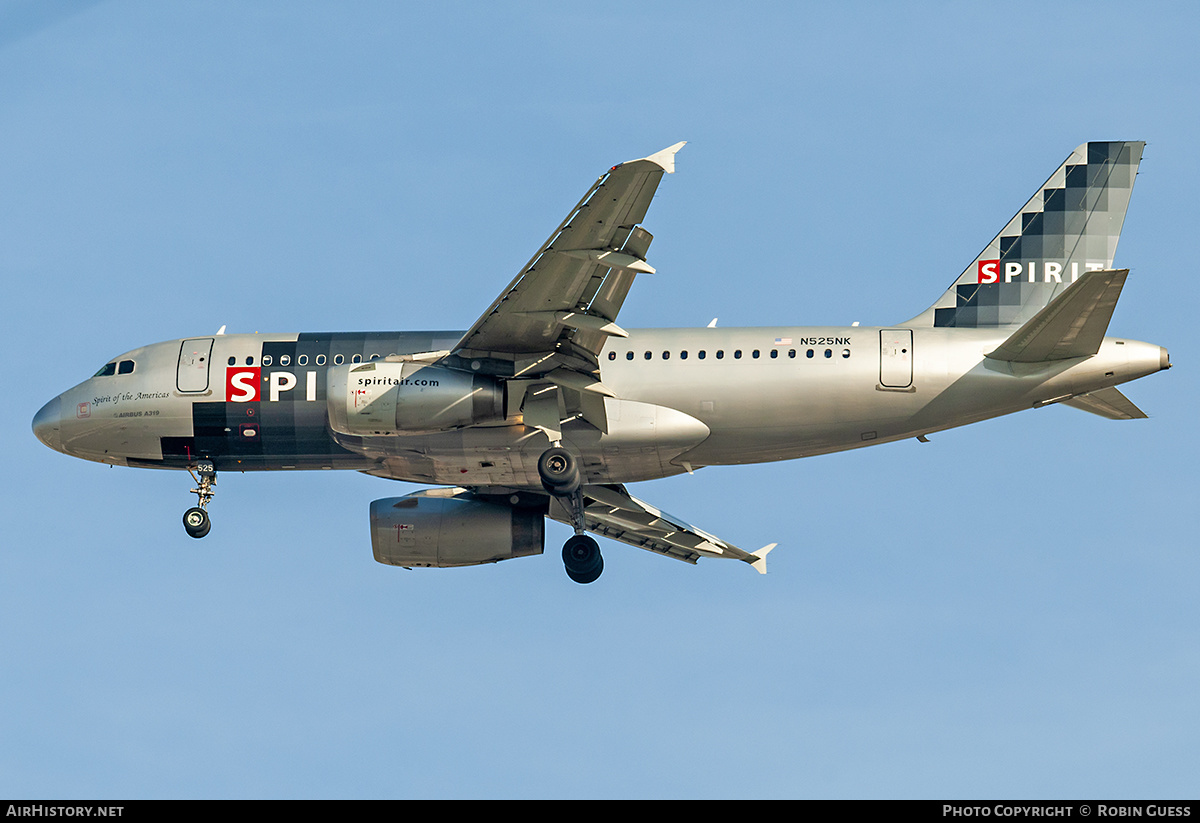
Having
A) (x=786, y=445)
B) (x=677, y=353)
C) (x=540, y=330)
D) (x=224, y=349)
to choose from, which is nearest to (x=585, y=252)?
(x=540, y=330)

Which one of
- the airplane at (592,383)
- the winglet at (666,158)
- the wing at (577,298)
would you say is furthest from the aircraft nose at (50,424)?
the winglet at (666,158)

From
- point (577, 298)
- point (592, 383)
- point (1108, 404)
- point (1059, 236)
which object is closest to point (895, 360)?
point (1108, 404)

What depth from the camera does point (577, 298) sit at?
1186 inches

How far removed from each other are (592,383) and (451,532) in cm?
715

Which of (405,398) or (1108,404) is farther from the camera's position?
(1108,404)

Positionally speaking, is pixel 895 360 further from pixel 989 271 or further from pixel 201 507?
pixel 201 507

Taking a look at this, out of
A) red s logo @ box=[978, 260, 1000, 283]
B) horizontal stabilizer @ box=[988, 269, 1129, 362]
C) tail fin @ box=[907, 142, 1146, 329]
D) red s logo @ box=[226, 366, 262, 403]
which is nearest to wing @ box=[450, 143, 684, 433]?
red s logo @ box=[226, 366, 262, 403]

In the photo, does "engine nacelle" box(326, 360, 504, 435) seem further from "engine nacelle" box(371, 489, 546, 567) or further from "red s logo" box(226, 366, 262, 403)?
"engine nacelle" box(371, 489, 546, 567)

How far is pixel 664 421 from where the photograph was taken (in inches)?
1268

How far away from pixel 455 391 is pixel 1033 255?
1369 cm

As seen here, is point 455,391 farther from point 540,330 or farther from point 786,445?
point 786,445

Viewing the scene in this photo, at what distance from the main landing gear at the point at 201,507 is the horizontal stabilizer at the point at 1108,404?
19.0m

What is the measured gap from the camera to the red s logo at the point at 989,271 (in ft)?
114
